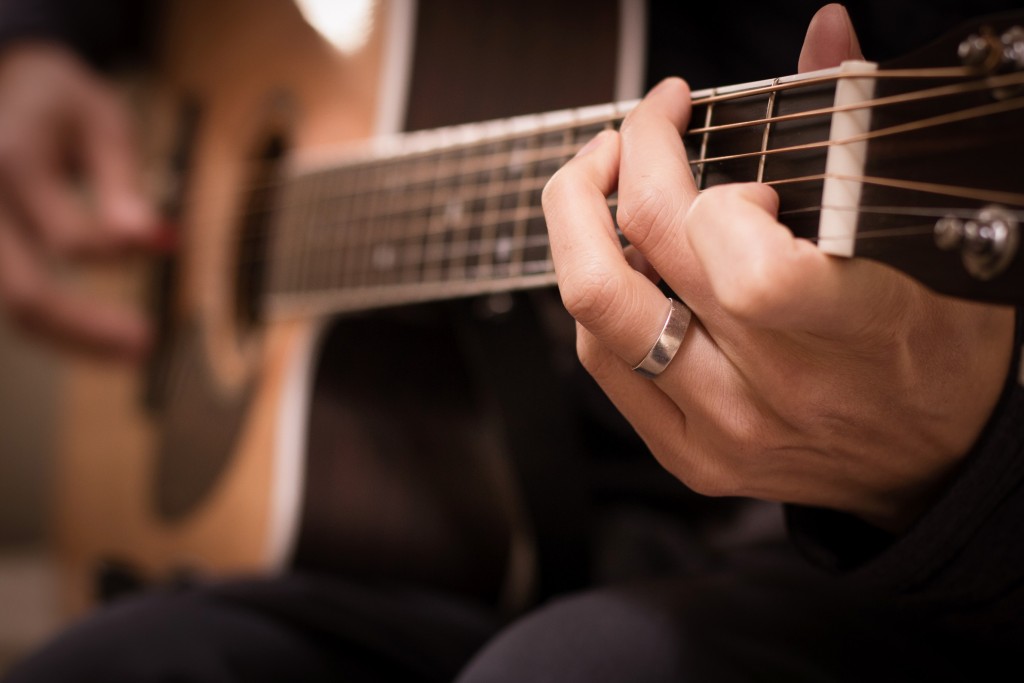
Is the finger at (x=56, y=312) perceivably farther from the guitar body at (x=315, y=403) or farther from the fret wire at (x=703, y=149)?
the fret wire at (x=703, y=149)

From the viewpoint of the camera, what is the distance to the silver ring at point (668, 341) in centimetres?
35

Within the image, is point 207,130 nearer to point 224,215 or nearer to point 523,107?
point 224,215

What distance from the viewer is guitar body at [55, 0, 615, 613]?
70 cm

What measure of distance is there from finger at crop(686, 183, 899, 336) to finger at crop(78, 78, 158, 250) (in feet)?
2.84

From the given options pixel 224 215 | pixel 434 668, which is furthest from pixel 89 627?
pixel 224 215

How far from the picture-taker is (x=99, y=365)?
44.3 inches

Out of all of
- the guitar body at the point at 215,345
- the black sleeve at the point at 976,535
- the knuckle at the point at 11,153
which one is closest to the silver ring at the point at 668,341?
the black sleeve at the point at 976,535

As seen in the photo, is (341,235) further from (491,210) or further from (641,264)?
(641,264)

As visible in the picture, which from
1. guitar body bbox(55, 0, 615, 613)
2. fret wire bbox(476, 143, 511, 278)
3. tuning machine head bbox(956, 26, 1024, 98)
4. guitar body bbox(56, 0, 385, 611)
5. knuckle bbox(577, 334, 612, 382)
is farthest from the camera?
guitar body bbox(56, 0, 385, 611)

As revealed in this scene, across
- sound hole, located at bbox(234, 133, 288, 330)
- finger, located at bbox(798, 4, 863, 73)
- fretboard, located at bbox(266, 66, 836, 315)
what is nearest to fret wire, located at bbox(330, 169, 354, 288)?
fretboard, located at bbox(266, 66, 836, 315)

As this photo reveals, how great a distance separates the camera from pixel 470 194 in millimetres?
562

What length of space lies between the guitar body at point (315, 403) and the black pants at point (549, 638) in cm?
10

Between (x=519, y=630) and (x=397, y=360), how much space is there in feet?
1.18

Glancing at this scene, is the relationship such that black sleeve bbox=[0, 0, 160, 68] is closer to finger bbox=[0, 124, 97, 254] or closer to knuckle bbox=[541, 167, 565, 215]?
finger bbox=[0, 124, 97, 254]
